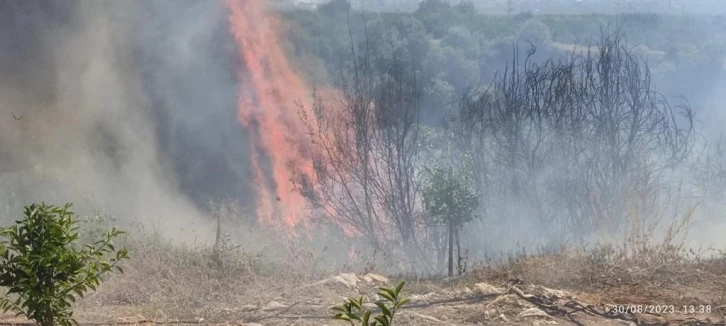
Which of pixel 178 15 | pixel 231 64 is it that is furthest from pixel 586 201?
pixel 178 15

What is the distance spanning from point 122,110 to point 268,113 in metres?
3.40

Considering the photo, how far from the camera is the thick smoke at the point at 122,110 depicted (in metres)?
13.0

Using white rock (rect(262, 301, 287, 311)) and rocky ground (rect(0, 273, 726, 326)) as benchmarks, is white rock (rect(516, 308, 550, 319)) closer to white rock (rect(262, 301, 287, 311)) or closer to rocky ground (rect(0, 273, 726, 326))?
rocky ground (rect(0, 273, 726, 326))

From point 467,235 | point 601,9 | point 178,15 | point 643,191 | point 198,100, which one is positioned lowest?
point 467,235

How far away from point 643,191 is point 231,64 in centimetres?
919

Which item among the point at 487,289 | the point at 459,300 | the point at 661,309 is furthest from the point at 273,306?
the point at 661,309

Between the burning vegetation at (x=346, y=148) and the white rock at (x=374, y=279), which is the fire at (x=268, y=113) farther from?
the white rock at (x=374, y=279)

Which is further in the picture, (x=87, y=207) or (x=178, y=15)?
(x=178, y=15)

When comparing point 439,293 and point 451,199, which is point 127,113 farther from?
point 439,293

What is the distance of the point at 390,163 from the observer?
47.0 feet

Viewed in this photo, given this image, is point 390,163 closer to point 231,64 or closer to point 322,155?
point 322,155

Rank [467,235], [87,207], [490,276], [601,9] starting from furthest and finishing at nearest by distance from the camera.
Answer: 1. [601,9]
2. [467,235]
3. [87,207]
4. [490,276]

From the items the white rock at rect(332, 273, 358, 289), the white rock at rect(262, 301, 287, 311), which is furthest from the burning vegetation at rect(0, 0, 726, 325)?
the white rock at rect(262, 301, 287, 311)

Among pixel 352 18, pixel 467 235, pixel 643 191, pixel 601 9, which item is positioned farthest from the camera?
pixel 601 9
